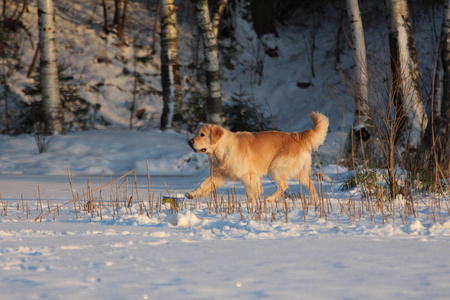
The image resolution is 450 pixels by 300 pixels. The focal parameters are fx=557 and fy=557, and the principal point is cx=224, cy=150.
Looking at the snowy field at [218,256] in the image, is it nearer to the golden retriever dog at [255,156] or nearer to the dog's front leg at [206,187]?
the dog's front leg at [206,187]

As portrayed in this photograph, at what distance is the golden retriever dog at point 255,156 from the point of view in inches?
214

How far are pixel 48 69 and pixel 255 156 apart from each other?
5631mm

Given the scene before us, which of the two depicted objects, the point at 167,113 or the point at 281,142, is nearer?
the point at 281,142

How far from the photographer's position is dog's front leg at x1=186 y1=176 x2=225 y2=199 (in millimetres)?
5301

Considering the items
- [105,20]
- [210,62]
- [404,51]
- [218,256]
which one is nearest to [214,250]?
[218,256]

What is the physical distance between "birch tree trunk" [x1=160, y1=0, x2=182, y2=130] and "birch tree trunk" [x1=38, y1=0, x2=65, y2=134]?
1.97m

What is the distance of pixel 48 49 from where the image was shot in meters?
9.76

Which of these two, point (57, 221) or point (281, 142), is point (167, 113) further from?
point (57, 221)

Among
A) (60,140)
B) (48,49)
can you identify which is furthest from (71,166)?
(48,49)

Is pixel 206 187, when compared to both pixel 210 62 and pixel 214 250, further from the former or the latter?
pixel 210 62

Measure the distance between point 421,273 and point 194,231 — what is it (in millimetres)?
1510

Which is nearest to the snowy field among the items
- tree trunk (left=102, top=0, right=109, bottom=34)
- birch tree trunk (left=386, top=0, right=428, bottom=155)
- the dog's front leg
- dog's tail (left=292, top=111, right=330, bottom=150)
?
the dog's front leg

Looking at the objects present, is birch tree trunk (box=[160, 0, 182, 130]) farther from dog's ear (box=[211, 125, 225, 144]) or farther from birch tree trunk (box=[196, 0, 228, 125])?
dog's ear (box=[211, 125, 225, 144])

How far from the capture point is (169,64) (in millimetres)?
10516
